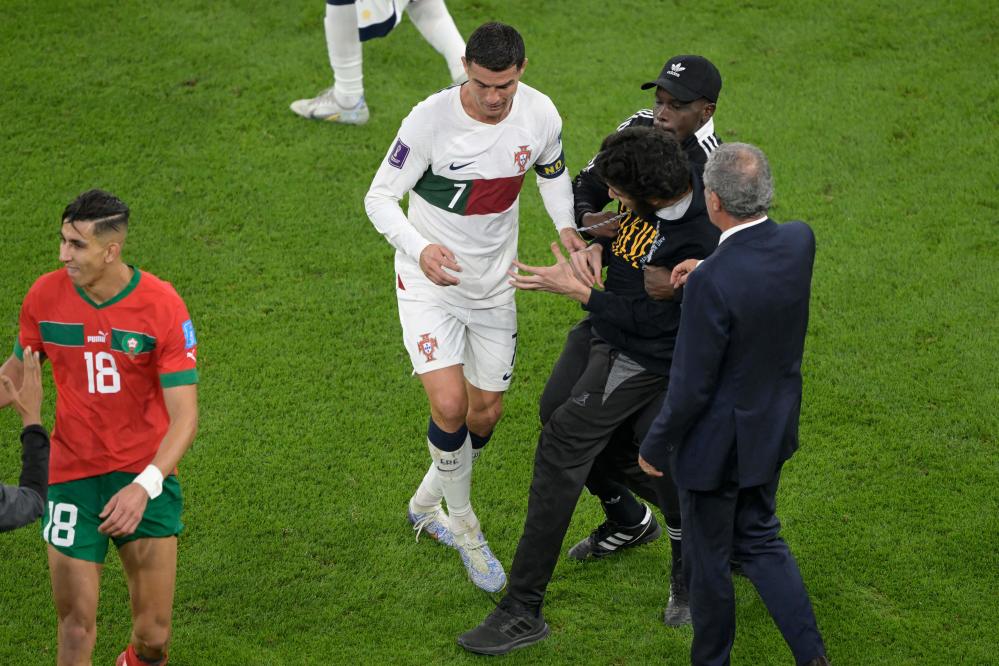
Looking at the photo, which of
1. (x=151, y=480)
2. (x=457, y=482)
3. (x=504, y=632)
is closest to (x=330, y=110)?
(x=457, y=482)

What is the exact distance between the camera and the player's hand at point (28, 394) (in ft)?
12.8

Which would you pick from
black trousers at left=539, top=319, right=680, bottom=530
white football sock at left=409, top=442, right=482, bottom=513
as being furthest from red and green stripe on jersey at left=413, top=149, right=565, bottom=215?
white football sock at left=409, top=442, right=482, bottom=513

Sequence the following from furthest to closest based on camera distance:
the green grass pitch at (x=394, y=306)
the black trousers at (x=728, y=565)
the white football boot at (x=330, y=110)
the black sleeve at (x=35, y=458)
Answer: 1. the white football boot at (x=330, y=110)
2. the green grass pitch at (x=394, y=306)
3. the black trousers at (x=728, y=565)
4. the black sleeve at (x=35, y=458)

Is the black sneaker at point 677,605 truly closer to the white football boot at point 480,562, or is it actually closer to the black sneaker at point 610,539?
the black sneaker at point 610,539

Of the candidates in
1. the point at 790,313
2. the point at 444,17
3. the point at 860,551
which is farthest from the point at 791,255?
the point at 444,17

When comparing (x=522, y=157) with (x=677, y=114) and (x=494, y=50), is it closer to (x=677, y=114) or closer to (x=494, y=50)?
(x=494, y=50)

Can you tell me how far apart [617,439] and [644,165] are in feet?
4.13

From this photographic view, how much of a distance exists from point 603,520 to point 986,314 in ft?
8.84

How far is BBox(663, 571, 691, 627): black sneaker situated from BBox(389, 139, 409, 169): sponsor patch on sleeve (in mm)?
2093

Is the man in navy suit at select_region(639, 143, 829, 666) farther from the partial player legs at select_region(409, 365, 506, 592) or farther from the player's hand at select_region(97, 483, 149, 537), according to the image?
the player's hand at select_region(97, 483, 149, 537)

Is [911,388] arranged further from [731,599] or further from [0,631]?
[0,631]

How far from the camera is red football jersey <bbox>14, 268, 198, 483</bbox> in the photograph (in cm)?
425

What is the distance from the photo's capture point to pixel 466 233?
5258mm

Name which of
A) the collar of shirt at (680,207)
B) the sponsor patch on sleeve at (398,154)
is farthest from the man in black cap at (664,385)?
the sponsor patch on sleeve at (398,154)
